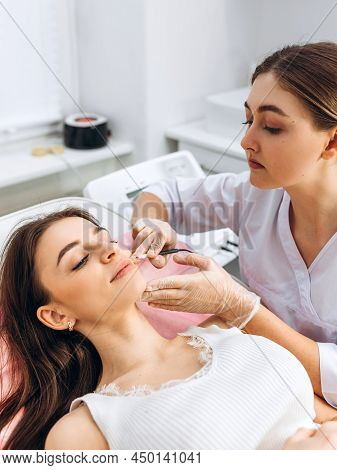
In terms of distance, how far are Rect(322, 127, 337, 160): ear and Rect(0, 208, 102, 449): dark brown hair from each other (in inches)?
14.7

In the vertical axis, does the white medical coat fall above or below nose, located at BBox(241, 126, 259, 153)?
below

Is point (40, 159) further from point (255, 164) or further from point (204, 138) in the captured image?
point (255, 164)

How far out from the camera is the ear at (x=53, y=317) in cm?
71

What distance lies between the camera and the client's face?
2.25 ft

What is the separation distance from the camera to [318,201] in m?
0.78

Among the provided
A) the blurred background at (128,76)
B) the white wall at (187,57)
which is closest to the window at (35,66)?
the blurred background at (128,76)

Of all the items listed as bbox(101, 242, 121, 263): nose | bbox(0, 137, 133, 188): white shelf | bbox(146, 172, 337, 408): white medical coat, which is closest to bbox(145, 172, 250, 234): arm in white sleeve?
bbox(146, 172, 337, 408): white medical coat

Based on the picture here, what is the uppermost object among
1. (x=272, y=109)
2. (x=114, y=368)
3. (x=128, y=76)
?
(x=272, y=109)

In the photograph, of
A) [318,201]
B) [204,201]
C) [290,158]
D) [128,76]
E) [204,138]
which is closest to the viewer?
[290,158]

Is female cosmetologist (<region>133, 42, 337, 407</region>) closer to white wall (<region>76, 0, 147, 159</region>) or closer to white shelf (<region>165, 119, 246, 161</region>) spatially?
white shelf (<region>165, 119, 246, 161</region>)

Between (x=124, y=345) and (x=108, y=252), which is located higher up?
(x=108, y=252)

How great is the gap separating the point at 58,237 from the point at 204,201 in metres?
0.39

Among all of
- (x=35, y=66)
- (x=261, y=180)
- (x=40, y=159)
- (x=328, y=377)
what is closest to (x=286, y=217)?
(x=261, y=180)

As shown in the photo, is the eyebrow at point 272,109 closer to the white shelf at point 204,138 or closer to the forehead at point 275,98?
the forehead at point 275,98
